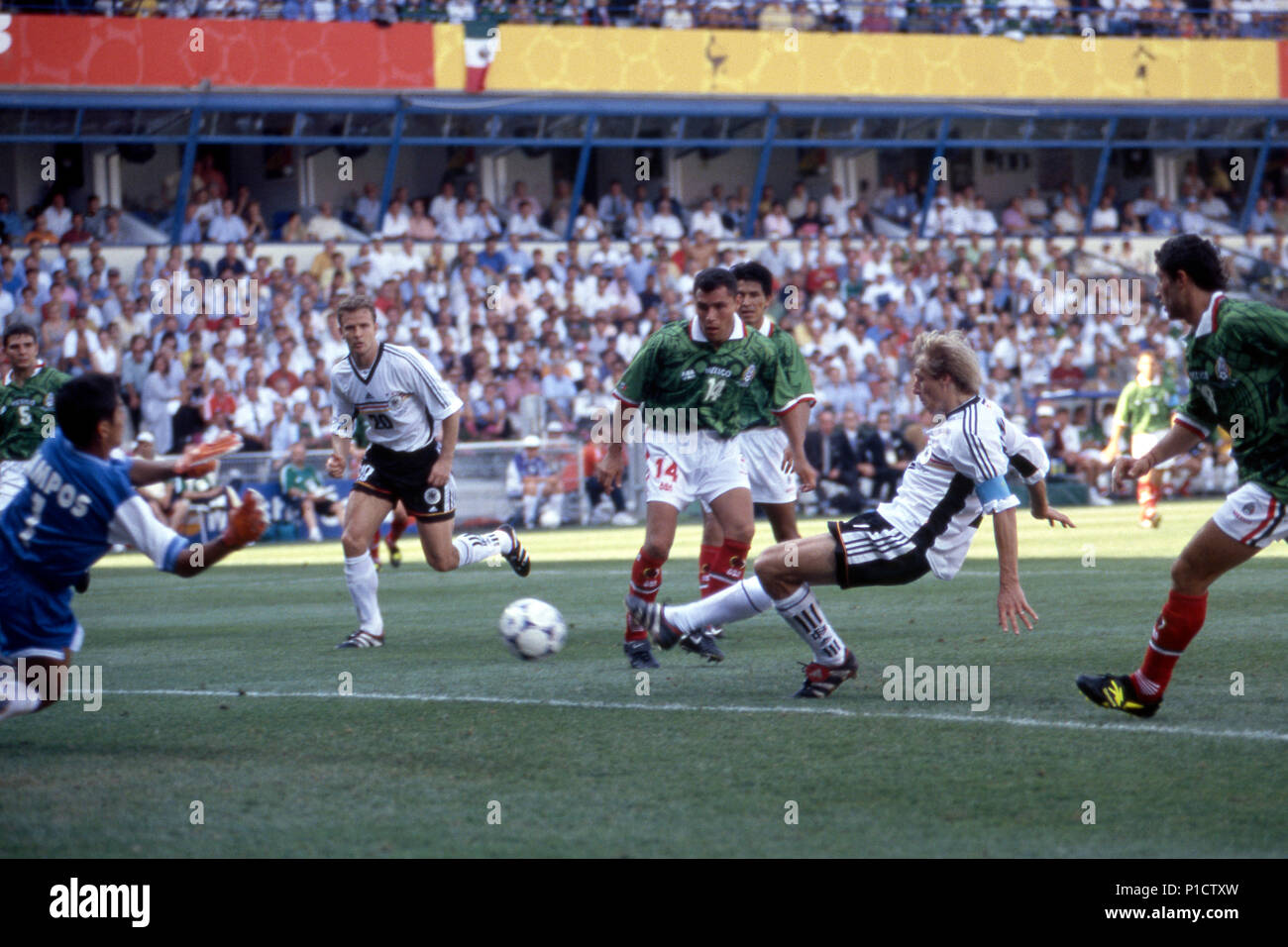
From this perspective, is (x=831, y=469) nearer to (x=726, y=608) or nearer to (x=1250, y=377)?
(x=726, y=608)

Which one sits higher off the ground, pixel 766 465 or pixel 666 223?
pixel 666 223

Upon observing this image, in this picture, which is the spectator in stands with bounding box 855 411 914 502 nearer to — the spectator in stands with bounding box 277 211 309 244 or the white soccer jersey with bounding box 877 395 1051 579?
the spectator in stands with bounding box 277 211 309 244

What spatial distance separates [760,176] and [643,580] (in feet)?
76.3

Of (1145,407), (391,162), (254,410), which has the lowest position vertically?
(1145,407)

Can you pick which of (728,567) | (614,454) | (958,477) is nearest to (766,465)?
(728,567)

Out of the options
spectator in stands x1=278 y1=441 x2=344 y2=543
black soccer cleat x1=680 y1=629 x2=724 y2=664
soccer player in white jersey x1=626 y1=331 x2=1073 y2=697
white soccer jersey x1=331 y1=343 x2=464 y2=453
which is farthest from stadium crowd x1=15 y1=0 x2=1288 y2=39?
soccer player in white jersey x1=626 y1=331 x2=1073 y2=697

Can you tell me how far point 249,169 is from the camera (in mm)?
29578

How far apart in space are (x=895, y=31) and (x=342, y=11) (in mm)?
11147

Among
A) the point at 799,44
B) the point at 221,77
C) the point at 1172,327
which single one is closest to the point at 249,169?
the point at 221,77

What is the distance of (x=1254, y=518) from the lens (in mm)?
6117

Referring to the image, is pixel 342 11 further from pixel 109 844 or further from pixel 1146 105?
pixel 109 844

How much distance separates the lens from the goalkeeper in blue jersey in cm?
588

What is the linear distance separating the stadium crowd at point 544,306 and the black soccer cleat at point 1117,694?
1604 cm

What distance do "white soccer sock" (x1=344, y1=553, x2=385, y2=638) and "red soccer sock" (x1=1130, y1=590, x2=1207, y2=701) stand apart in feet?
16.2
